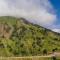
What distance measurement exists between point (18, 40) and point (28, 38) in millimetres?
4214

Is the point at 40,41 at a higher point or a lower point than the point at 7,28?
lower

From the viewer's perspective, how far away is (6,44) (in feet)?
233

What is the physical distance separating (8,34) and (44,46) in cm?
1792

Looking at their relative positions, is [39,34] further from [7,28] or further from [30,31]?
[7,28]

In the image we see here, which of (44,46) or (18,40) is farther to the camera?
(18,40)

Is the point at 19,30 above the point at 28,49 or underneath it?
above

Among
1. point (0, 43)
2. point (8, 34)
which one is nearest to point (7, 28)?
point (8, 34)

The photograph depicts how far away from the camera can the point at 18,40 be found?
254 ft

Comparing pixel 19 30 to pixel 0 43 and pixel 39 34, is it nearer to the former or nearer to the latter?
pixel 39 34

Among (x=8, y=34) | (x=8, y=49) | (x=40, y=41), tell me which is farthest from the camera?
(x=8, y=34)

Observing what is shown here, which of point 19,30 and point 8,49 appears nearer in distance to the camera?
point 8,49

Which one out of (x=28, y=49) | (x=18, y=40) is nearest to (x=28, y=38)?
(x=18, y=40)

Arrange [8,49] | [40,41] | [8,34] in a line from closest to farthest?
[8,49]
[40,41]
[8,34]

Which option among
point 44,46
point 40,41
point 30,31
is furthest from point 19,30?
point 44,46
